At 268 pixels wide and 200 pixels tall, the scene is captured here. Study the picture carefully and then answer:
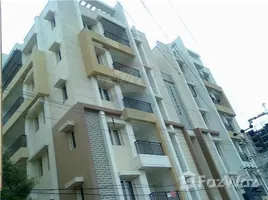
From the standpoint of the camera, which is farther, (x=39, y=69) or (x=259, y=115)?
(x=259, y=115)

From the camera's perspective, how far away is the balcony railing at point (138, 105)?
1455 cm

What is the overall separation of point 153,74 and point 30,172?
904cm

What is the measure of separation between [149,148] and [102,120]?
2714 mm

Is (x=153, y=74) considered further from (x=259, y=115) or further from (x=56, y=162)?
(x=56, y=162)

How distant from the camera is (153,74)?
1764 centimetres

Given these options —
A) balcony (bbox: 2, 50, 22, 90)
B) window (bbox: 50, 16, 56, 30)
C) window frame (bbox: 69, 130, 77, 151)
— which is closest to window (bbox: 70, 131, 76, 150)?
window frame (bbox: 69, 130, 77, 151)

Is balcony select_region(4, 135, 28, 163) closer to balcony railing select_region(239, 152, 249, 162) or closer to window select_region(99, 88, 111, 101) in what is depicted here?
window select_region(99, 88, 111, 101)

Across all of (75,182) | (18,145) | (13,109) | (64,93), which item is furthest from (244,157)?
(13,109)

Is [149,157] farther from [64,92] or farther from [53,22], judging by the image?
[53,22]

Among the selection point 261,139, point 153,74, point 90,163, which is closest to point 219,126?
point 261,139

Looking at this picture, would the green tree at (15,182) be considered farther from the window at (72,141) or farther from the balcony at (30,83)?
the balcony at (30,83)

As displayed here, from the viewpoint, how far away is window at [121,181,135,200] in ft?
36.2

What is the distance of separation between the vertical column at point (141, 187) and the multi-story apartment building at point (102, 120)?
0.13 ft

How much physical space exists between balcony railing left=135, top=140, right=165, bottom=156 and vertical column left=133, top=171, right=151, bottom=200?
121 cm
